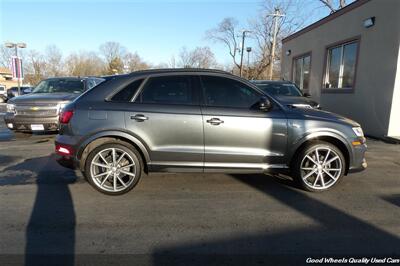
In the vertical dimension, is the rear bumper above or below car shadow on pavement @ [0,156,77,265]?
above

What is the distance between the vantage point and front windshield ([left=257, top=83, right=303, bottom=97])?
9.93 meters

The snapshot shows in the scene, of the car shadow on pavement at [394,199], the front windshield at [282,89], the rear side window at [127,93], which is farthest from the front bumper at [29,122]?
the car shadow on pavement at [394,199]

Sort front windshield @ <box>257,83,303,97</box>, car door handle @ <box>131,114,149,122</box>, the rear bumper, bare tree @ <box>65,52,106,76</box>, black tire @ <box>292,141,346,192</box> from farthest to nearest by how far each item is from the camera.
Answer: bare tree @ <box>65,52,106,76</box>, front windshield @ <box>257,83,303,97</box>, black tire @ <box>292,141,346,192</box>, the rear bumper, car door handle @ <box>131,114,149,122</box>

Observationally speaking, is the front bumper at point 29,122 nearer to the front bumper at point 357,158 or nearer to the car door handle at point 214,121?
the car door handle at point 214,121

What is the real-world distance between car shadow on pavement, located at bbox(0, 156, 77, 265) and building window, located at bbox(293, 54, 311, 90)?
13.1 metres

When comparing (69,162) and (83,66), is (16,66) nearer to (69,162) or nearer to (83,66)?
(69,162)

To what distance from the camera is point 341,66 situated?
39.3 ft

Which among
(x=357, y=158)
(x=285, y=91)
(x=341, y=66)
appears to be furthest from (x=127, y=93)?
(x=341, y=66)

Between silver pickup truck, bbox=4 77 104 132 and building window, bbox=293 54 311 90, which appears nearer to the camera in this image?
silver pickup truck, bbox=4 77 104 132

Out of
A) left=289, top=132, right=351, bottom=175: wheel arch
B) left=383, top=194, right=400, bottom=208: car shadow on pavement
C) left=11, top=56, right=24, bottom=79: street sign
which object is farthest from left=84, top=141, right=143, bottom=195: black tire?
left=11, top=56, right=24, bottom=79: street sign

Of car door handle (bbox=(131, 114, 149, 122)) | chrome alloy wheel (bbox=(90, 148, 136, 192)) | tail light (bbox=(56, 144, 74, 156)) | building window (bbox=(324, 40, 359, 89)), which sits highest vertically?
building window (bbox=(324, 40, 359, 89))

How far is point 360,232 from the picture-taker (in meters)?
3.38

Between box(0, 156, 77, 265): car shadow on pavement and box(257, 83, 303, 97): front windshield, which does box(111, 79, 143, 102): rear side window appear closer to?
box(0, 156, 77, 265): car shadow on pavement

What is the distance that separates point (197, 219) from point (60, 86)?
8.05 m
